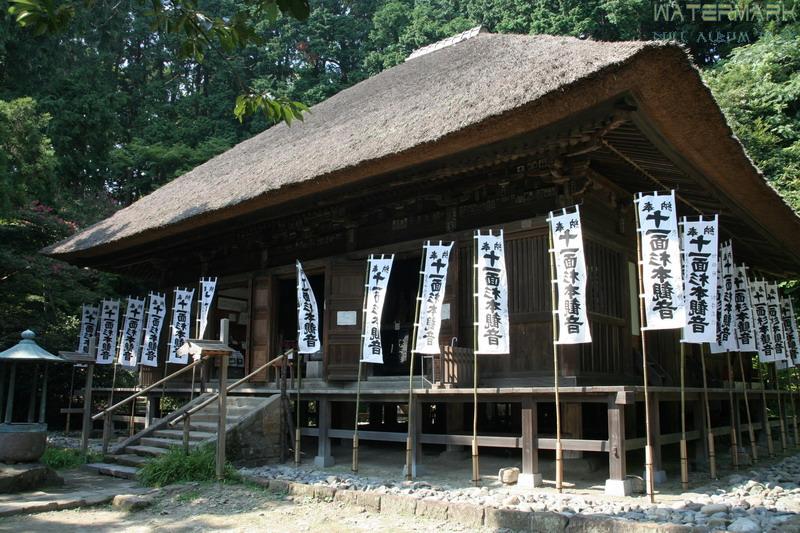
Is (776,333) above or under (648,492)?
above

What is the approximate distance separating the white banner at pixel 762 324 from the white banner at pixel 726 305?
4.41ft

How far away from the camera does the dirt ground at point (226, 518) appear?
5.47 m

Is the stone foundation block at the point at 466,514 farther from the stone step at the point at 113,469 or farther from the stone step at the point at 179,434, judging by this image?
the stone step at the point at 113,469

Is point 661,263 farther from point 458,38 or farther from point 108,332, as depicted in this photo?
point 108,332

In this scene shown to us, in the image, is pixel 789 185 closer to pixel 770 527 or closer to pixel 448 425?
pixel 448 425

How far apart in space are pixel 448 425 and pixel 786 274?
9.33 m

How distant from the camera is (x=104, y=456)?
8.92 metres

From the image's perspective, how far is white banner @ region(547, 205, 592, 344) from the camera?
6457mm

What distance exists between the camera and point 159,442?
875 cm

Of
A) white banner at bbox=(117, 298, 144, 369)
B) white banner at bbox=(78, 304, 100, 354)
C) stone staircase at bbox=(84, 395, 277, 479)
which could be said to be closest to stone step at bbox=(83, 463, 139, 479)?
stone staircase at bbox=(84, 395, 277, 479)

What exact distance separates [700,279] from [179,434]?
6.91m

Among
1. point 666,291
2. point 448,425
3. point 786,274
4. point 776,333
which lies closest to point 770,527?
Result: point 666,291

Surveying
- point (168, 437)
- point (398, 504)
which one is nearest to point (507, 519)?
point (398, 504)

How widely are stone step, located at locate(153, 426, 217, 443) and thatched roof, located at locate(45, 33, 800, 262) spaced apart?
3102mm
